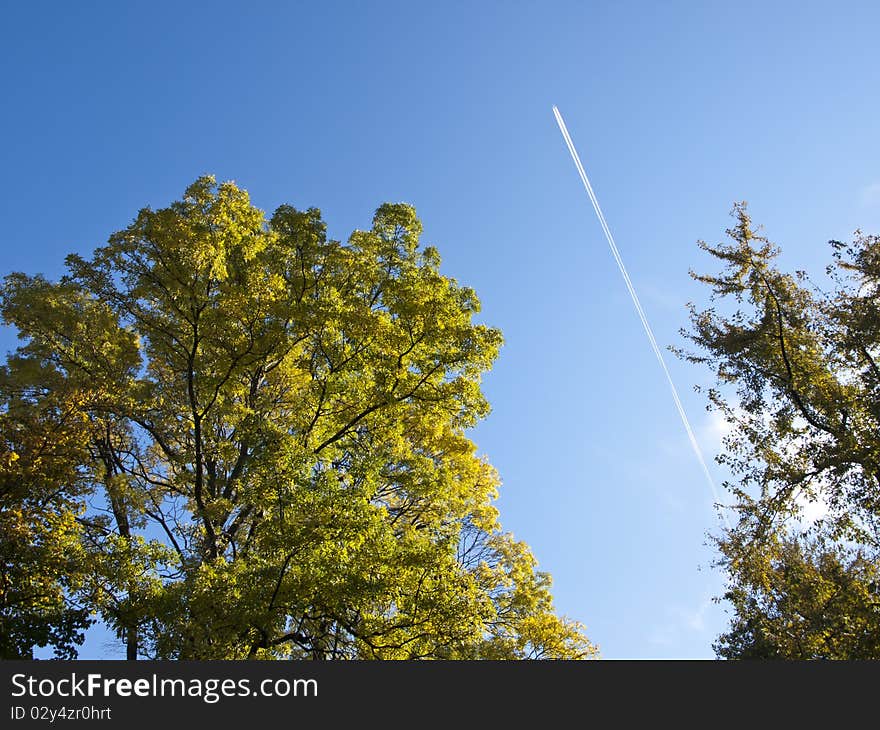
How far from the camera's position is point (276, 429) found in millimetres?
10547

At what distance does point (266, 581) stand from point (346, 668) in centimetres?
224

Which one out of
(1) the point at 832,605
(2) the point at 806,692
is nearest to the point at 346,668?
(2) the point at 806,692

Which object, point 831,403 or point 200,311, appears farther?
point 831,403

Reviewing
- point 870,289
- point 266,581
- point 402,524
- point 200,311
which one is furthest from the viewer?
point 870,289

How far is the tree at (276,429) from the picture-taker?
9227 millimetres

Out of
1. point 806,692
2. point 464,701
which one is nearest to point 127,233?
point 464,701

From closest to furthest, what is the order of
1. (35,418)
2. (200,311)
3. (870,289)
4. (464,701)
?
(464,701), (35,418), (200,311), (870,289)

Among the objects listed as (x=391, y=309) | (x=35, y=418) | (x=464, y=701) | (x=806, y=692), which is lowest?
(x=806, y=692)

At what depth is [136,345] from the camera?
1266 centimetres

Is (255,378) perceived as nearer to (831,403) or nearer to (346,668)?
(346,668)

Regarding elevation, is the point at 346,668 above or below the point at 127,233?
below

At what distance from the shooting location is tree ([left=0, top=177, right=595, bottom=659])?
30.3 feet

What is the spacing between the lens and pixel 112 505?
11945 mm

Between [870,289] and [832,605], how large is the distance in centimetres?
686
